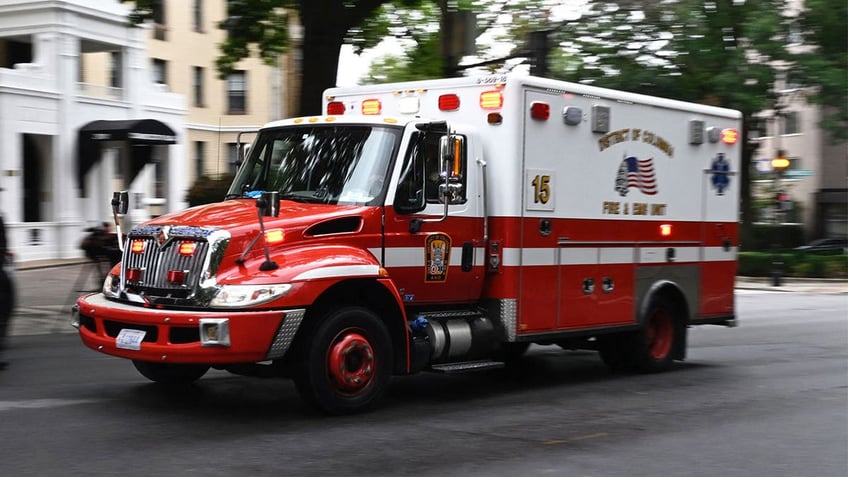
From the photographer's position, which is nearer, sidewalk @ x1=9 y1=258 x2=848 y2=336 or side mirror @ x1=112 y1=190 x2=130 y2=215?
side mirror @ x1=112 y1=190 x2=130 y2=215

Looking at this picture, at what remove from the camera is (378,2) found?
1616cm

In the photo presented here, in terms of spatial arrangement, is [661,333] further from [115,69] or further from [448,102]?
[115,69]

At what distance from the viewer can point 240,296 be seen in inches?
304

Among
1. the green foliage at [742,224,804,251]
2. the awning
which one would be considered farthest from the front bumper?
the green foliage at [742,224,804,251]

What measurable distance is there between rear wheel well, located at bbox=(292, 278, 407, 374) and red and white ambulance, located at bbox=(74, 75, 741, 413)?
0.02 metres

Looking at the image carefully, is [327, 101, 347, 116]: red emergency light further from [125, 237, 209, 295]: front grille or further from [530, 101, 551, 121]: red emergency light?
[125, 237, 209, 295]: front grille

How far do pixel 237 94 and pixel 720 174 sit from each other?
32438 mm

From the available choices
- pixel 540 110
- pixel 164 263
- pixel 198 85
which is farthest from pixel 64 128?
pixel 164 263

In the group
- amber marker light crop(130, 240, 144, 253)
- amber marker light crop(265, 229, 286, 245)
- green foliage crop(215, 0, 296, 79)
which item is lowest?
amber marker light crop(130, 240, 144, 253)

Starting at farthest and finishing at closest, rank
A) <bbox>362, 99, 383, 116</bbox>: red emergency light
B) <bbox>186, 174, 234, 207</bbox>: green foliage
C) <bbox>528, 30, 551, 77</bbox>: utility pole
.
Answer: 1. <bbox>186, 174, 234, 207</bbox>: green foliage
2. <bbox>528, 30, 551, 77</bbox>: utility pole
3. <bbox>362, 99, 383, 116</bbox>: red emergency light

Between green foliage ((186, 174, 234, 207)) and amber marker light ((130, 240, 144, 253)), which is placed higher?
green foliage ((186, 174, 234, 207))

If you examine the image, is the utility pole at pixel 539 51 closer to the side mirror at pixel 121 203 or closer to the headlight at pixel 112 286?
the side mirror at pixel 121 203

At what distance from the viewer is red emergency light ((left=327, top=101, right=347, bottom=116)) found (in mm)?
10791

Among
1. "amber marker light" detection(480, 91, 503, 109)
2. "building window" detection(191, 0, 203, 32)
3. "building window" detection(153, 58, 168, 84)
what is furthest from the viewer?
"building window" detection(191, 0, 203, 32)
